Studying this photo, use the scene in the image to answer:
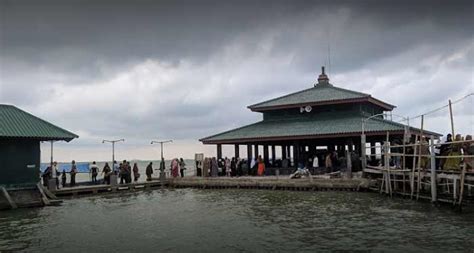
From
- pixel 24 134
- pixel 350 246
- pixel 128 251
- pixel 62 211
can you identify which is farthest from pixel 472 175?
pixel 24 134

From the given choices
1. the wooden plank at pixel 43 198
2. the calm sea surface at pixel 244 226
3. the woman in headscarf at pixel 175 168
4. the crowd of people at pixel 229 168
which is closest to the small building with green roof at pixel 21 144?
the wooden plank at pixel 43 198

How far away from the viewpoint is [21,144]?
85.8 ft

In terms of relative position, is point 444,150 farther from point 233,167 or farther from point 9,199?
point 9,199

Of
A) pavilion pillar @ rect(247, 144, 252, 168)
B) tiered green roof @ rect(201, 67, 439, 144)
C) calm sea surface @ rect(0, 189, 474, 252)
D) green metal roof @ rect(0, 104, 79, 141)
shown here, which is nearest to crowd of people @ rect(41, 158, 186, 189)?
green metal roof @ rect(0, 104, 79, 141)

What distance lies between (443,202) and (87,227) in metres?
15.2

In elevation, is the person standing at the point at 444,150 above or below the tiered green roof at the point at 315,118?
Result: below

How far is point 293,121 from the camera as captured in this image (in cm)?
3816

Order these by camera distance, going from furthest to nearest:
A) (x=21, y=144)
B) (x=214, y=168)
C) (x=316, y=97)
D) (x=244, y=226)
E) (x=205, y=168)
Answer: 1. (x=316, y=97)
2. (x=205, y=168)
3. (x=214, y=168)
4. (x=21, y=144)
5. (x=244, y=226)

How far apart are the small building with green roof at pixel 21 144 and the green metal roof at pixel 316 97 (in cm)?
1771

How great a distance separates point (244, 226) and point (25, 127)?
1571cm

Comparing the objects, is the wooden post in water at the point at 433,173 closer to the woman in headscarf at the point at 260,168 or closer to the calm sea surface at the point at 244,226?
the calm sea surface at the point at 244,226

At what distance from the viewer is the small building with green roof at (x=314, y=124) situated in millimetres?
33156

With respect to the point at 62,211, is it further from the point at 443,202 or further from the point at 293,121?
the point at 293,121

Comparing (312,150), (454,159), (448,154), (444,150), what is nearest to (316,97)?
(312,150)
